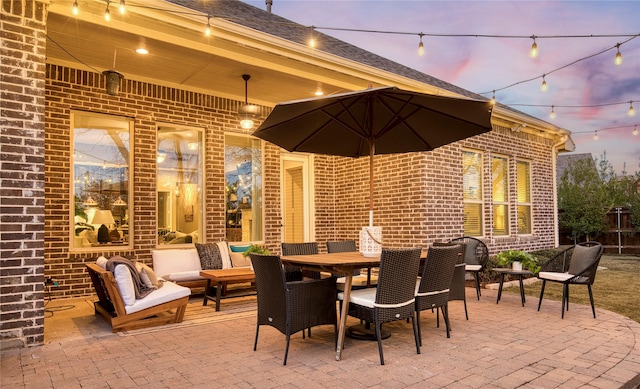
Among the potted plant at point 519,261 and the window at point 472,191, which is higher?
the window at point 472,191

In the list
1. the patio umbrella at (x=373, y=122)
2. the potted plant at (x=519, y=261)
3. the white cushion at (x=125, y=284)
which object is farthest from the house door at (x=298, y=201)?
the white cushion at (x=125, y=284)

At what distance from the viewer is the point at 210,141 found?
Answer: 24.4ft

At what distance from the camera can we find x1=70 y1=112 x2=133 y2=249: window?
628 cm

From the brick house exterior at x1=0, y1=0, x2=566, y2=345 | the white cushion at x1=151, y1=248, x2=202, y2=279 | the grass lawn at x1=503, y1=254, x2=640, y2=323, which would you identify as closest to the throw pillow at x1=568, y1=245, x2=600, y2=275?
the grass lawn at x1=503, y1=254, x2=640, y2=323

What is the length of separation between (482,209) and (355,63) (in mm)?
4408

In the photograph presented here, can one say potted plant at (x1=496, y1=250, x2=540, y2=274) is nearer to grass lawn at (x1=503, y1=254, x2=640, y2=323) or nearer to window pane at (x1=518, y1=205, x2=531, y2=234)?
grass lawn at (x1=503, y1=254, x2=640, y2=323)

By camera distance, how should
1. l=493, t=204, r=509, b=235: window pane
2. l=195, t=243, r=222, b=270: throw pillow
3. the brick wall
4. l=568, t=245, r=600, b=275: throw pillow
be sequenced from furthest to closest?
l=493, t=204, r=509, b=235: window pane
l=195, t=243, r=222, b=270: throw pillow
l=568, t=245, r=600, b=275: throw pillow
the brick wall

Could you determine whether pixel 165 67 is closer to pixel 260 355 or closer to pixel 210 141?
pixel 210 141

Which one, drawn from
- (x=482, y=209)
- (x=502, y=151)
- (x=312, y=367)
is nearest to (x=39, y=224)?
(x=312, y=367)

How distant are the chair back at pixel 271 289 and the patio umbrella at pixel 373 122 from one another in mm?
1252

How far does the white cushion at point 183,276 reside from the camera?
5977 mm

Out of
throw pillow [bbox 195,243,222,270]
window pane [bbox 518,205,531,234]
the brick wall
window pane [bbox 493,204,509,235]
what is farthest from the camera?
window pane [bbox 518,205,531,234]

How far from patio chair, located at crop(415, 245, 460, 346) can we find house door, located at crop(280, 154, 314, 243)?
5165 mm

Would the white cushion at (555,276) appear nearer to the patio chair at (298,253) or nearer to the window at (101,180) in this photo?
the patio chair at (298,253)
